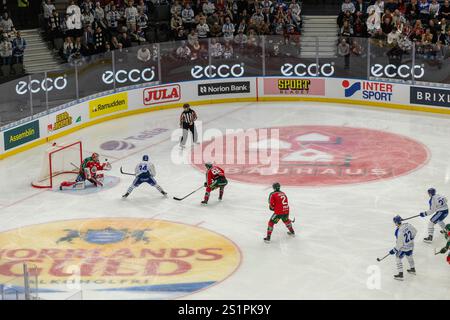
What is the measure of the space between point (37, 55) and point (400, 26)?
44.2 feet

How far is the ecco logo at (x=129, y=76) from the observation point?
3153cm

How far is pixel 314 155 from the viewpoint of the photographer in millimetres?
27344

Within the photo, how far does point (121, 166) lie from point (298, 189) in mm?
5415

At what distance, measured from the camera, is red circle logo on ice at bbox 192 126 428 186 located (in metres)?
25.5

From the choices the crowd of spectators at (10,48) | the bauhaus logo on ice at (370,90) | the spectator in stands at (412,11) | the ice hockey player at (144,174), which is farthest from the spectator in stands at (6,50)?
the spectator in stands at (412,11)

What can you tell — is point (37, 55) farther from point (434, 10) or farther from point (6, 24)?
point (434, 10)

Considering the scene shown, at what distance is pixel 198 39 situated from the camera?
3350 cm

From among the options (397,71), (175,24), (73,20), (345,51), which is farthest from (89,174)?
(397,71)

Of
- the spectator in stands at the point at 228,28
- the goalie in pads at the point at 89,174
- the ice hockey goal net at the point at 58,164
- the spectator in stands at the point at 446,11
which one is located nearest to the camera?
the goalie in pads at the point at 89,174

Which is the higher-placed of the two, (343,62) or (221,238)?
(343,62)

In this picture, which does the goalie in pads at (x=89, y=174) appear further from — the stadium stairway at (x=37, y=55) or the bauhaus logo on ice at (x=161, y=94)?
the stadium stairway at (x=37, y=55)

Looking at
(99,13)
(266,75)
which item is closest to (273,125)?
(266,75)

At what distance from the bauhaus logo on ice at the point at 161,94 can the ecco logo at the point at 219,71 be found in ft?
2.85
